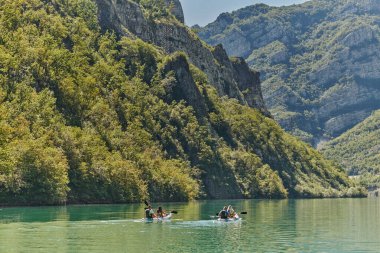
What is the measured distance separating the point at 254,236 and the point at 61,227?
24552 millimetres

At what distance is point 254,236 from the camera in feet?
269

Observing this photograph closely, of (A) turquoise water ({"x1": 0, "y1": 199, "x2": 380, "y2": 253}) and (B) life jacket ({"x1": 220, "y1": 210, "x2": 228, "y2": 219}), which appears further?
(B) life jacket ({"x1": 220, "y1": 210, "x2": 228, "y2": 219})

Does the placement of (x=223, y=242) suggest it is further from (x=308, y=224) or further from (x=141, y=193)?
(x=141, y=193)

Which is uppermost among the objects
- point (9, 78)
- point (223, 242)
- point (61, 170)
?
point (9, 78)

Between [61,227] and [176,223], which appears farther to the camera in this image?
[176,223]

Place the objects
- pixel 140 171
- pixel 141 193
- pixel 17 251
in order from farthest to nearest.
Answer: pixel 140 171, pixel 141 193, pixel 17 251

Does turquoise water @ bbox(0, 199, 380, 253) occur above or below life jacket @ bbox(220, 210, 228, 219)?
below

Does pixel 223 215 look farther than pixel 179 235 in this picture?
Yes

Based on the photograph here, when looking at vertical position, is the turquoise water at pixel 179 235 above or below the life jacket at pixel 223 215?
below

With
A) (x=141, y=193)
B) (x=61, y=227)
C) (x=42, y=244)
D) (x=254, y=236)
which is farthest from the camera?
(x=141, y=193)

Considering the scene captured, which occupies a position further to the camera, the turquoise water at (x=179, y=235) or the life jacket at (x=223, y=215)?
the life jacket at (x=223, y=215)

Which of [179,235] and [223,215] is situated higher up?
[223,215]

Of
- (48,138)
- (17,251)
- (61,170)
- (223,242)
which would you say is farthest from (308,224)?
(48,138)

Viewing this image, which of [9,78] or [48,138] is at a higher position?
[9,78]
